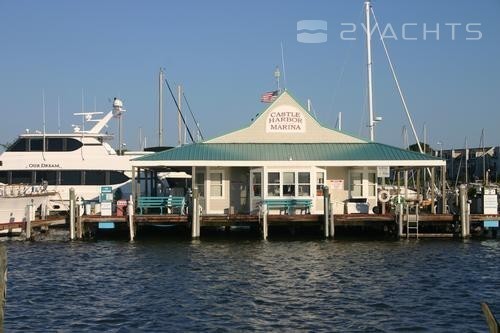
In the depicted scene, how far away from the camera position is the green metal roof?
33.2 meters

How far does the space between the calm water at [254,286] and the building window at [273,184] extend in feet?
10.6

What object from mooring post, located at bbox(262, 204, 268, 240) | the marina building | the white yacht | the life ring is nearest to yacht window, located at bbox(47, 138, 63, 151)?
the white yacht

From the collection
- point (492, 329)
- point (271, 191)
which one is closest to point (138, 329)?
point (492, 329)

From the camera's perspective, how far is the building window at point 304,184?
32787mm

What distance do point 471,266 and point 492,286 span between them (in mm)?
3553

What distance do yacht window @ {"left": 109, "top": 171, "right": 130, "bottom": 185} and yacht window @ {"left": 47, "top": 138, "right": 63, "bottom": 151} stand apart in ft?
12.3

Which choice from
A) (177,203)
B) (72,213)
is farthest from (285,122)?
(72,213)

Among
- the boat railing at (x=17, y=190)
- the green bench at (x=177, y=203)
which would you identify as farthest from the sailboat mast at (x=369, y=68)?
the boat railing at (x=17, y=190)

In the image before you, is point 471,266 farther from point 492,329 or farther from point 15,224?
point 15,224

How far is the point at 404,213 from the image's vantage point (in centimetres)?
3156

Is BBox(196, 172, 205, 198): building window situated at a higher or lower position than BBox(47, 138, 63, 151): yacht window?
lower

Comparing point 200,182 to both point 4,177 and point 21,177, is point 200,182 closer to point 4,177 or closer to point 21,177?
point 21,177

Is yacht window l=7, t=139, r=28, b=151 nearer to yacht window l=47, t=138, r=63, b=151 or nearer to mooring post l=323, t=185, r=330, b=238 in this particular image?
yacht window l=47, t=138, r=63, b=151

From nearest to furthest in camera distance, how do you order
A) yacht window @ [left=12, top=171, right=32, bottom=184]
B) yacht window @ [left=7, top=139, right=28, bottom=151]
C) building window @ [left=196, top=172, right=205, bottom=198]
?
1. building window @ [left=196, top=172, right=205, bottom=198]
2. yacht window @ [left=12, top=171, right=32, bottom=184]
3. yacht window @ [left=7, top=139, right=28, bottom=151]
